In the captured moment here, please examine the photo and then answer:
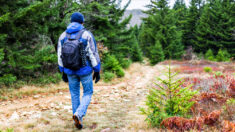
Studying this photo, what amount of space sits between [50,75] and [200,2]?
37505 mm

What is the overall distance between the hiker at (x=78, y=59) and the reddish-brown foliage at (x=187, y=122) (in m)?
1.63

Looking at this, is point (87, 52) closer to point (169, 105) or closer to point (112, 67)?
point (169, 105)

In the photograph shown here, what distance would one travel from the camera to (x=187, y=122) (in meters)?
2.95

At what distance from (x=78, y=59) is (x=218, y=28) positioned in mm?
31646

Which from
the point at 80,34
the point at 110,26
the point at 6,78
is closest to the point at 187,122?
the point at 80,34

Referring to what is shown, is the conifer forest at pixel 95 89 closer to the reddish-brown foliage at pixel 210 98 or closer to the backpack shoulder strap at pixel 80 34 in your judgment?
the reddish-brown foliage at pixel 210 98

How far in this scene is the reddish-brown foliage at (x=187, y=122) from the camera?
291cm

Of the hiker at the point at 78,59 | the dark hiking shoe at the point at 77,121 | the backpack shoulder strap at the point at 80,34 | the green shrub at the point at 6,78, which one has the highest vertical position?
the backpack shoulder strap at the point at 80,34

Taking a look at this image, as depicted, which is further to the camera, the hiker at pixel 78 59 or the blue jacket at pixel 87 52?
the blue jacket at pixel 87 52

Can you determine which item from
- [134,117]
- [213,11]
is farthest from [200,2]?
[134,117]

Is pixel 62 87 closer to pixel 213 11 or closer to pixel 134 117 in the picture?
pixel 134 117

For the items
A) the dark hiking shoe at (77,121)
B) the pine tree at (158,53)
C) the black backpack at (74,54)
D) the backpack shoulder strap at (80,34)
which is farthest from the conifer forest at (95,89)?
the pine tree at (158,53)

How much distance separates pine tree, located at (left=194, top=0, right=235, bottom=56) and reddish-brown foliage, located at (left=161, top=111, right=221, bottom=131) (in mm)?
28418

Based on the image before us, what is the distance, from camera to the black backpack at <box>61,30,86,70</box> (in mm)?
3137
